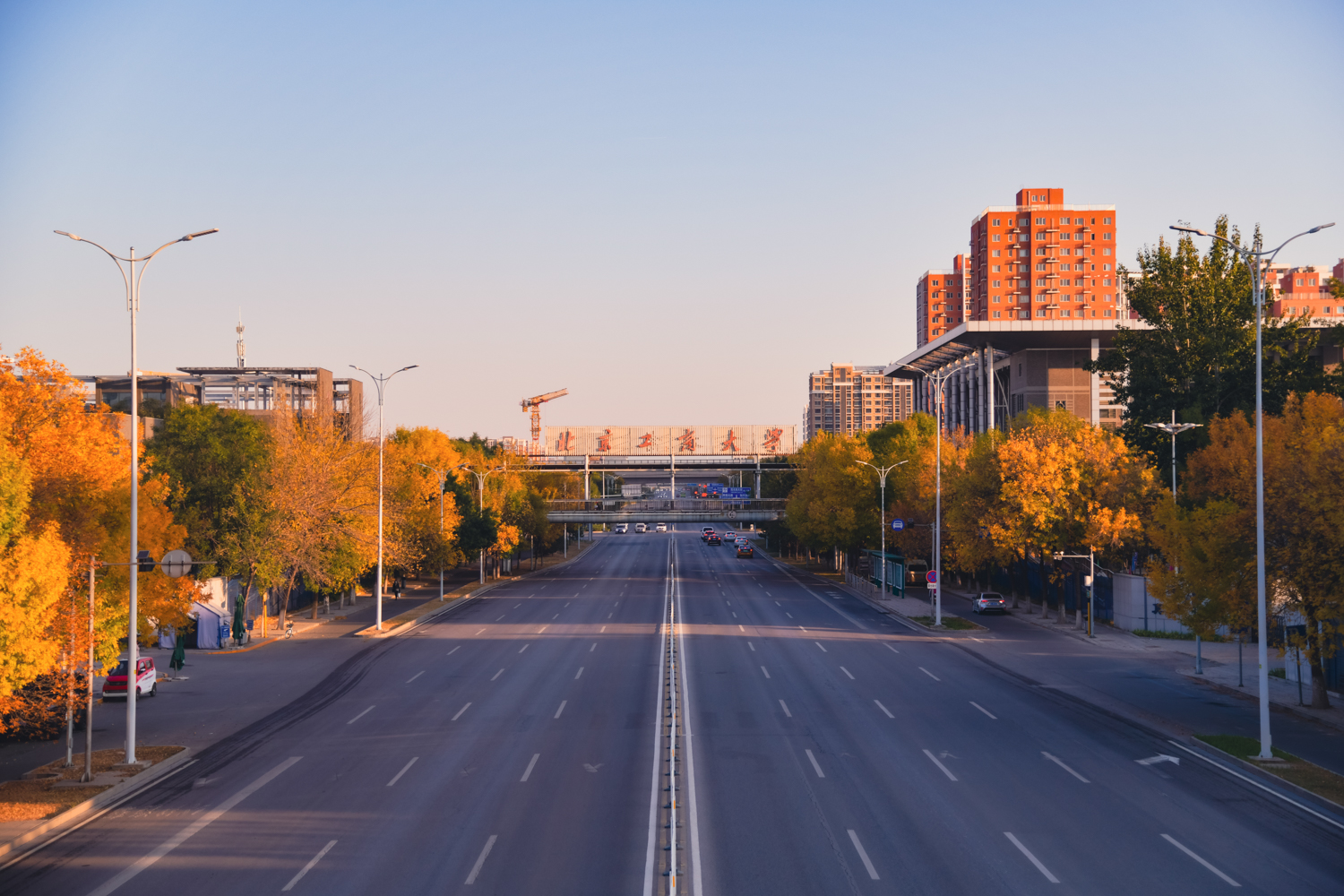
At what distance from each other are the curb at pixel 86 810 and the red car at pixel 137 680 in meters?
7.99

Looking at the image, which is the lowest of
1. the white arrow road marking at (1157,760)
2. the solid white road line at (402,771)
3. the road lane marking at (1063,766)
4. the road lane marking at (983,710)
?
the road lane marking at (983,710)

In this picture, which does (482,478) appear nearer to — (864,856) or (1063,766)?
(1063,766)

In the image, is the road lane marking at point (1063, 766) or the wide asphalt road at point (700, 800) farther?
the road lane marking at point (1063, 766)

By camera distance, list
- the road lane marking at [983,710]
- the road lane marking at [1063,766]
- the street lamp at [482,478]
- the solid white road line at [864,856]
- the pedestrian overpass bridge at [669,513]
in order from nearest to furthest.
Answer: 1. the solid white road line at [864,856]
2. the road lane marking at [1063,766]
3. the road lane marking at [983,710]
4. the street lamp at [482,478]
5. the pedestrian overpass bridge at [669,513]

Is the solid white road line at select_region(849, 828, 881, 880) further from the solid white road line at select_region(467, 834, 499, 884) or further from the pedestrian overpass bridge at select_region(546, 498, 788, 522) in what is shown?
the pedestrian overpass bridge at select_region(546, 498, 788, 522)

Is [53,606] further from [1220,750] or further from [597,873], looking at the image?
[1220,750]

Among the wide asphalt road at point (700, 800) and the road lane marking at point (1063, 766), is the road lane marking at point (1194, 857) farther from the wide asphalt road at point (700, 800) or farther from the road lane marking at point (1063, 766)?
the road lane marking at point (1063, 766)

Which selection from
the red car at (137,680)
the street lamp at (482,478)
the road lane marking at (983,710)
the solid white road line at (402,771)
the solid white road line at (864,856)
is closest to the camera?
the solid white road line at (864,856)

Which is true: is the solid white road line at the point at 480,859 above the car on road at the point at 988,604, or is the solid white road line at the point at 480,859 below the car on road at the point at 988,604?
above

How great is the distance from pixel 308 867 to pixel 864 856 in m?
8.78

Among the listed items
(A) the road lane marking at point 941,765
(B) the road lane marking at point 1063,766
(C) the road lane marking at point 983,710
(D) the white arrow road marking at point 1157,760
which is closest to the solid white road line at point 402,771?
(A) the road lane marking at point 941,765

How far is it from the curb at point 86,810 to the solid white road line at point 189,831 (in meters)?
2.17

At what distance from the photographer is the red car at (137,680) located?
101 feet

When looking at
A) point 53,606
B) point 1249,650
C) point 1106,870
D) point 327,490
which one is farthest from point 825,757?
point 327,490
